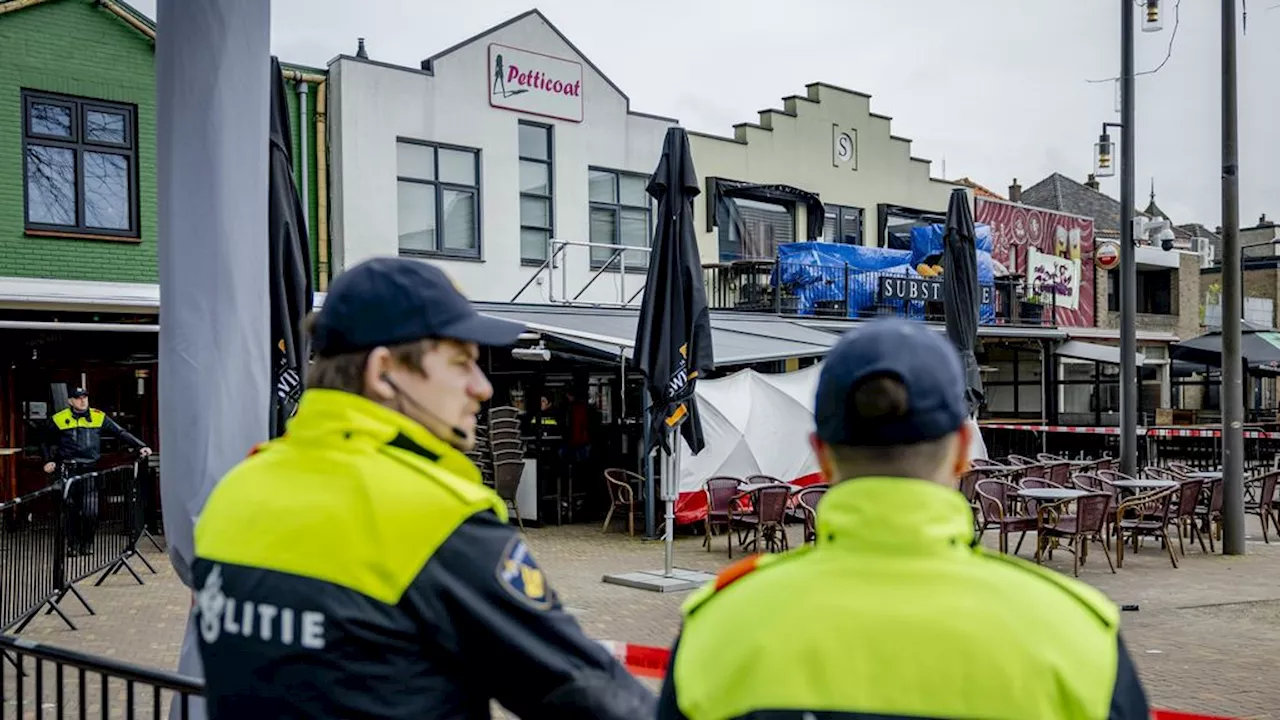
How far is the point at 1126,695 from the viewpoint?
1526mm

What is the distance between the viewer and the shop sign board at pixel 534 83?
776 inches

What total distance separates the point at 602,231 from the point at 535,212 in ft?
4.84

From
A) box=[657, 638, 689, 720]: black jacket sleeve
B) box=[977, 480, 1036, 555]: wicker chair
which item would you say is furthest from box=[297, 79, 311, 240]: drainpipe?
box=[657, 638, 689, 720]: black jacket sleeve

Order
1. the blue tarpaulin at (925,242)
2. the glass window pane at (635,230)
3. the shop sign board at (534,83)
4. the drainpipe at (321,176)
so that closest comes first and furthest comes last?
1. the drainpipe at (321,176)
2. the shop sign board at (534,83)
3. the glass window pane at (635,230)
4. the blue tarpaulin at (925,242)

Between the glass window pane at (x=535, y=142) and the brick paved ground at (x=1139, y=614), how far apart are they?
859cm

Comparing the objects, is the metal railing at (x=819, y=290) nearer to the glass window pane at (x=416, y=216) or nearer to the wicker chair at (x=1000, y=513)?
the glass window pane at (x=416, y=216)

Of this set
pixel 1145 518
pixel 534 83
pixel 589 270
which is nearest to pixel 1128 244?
pixel 1145 518

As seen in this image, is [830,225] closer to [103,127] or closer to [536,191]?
[536,191]

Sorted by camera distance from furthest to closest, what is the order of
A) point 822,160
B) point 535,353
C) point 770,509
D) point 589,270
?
point 822,160
point 589,270
point 535,353
point 770,509

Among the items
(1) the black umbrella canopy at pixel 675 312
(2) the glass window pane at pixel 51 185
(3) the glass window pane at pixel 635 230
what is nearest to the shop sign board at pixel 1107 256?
(3) the glass window pane at pixel 635 230

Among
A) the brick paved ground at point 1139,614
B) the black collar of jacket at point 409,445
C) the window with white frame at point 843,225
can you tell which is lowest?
the brick paved ground at point 1139,614

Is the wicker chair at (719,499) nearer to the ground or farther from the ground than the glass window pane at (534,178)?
nearer to the ground

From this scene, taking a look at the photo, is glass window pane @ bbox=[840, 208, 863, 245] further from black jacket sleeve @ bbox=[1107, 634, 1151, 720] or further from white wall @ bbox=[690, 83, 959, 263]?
black jacket sleeve @ bbox=[1107, 634, 1151, 720]

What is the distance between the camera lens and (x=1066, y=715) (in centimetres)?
149
